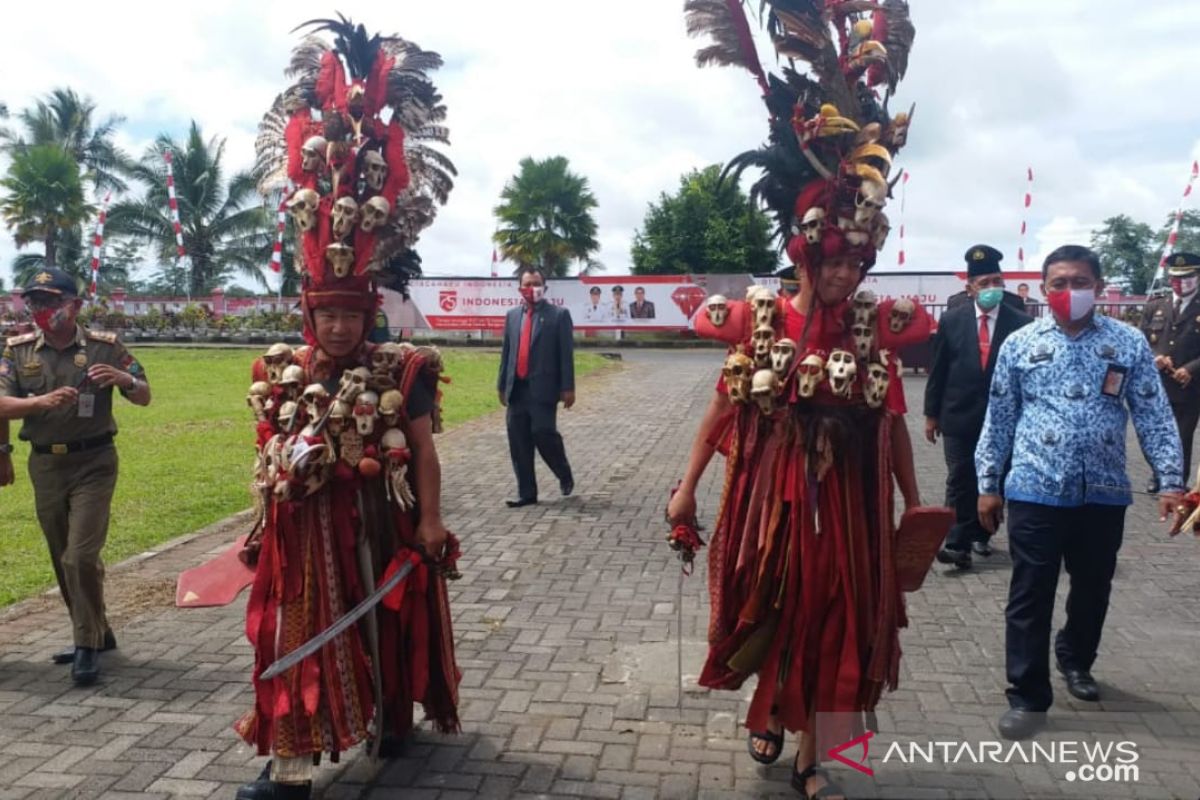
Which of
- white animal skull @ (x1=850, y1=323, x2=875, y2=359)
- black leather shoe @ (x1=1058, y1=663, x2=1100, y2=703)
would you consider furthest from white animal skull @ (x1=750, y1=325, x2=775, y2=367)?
black leather shoe @ (x1=1058, y1=663, x2=1100, y2=703)

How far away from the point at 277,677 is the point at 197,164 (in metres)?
48.8

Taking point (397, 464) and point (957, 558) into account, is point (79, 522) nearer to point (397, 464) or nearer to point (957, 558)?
point (397, 464)

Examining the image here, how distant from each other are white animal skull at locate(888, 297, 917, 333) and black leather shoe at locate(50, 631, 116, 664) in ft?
13.3

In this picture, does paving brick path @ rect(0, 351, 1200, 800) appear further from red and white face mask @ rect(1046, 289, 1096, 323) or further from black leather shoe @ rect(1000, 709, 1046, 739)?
red and white face mask @ rect(1046, 289, 1096, 323)

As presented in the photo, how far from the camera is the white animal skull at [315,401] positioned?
3.48m

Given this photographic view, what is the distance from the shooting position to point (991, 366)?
6.41 meters

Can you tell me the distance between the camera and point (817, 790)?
3428 mm

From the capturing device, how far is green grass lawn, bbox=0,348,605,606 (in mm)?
7285

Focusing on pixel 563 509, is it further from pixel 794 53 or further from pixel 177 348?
pixel 177 348

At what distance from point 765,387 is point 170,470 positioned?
8.99m

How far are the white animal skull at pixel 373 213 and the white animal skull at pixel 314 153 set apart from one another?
0.24m

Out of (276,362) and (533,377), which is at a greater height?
(276,362)

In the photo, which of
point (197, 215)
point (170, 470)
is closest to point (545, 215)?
point (197, 215)

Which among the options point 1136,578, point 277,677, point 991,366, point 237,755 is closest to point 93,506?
point 237,755
